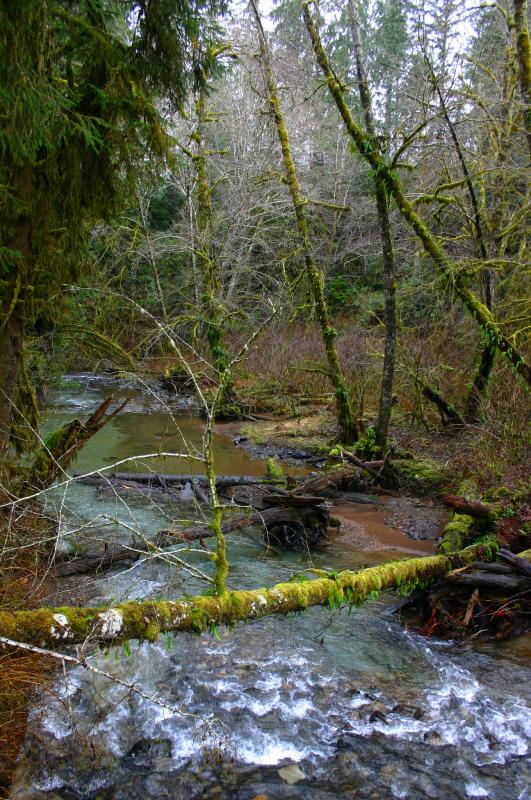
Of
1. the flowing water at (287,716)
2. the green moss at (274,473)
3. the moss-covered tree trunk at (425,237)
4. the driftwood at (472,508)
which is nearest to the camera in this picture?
the flowing water at (287,716)

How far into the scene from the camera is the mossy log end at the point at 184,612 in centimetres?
336

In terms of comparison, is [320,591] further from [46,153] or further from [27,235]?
[46,153]

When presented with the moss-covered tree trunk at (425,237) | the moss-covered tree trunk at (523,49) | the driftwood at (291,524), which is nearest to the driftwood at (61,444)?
the driftwood at (291,524)

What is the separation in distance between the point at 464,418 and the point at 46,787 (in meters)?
10.5

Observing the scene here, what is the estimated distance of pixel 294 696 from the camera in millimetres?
4754

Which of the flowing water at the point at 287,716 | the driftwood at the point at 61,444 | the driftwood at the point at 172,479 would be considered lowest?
the flowing water at the point at 287,716

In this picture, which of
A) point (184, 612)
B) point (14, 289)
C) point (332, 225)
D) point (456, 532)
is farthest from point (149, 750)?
point (332, 225)

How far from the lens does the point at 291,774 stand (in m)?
3.93

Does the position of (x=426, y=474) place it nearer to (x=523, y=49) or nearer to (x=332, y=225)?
(x=523, y=49)

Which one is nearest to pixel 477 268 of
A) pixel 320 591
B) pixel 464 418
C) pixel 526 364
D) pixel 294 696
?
pixel 526 364

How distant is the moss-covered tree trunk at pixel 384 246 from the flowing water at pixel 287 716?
5.25 m

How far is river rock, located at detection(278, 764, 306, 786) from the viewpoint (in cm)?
→ 387

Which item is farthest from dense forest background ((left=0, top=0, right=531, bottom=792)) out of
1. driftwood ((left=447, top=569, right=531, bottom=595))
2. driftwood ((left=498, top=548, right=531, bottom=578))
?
driftwood ((left=498, top=548, right=531, bottom=578))

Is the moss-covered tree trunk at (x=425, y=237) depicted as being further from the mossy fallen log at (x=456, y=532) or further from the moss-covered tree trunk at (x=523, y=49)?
Answer: the mossy fallen log at (x=456, y=532)
